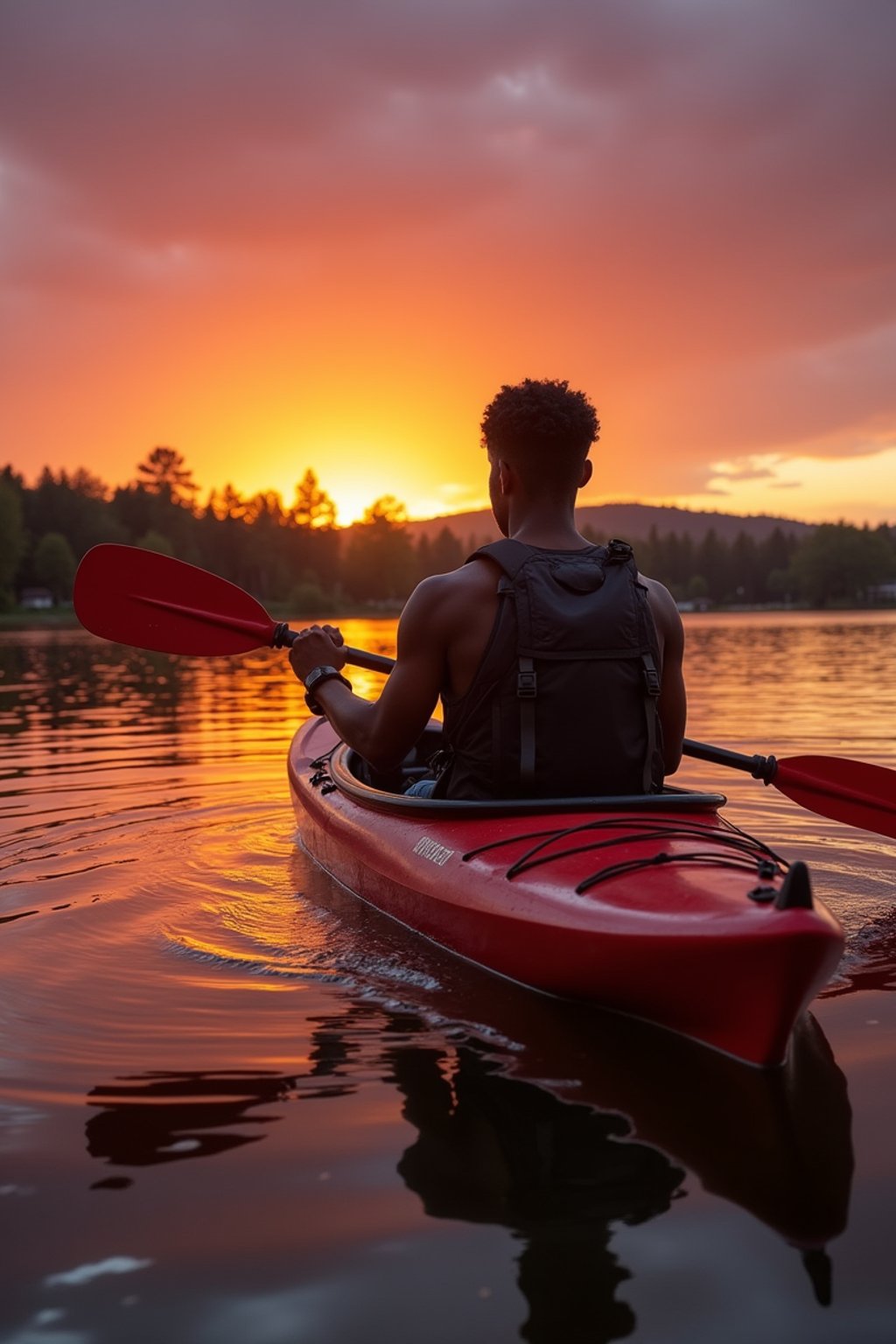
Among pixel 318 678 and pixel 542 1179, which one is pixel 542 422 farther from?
pixel 542 1179

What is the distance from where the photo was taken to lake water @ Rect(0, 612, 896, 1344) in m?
1.81

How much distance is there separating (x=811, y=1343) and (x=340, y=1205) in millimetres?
855

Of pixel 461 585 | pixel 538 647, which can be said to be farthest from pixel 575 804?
pixel 461 585

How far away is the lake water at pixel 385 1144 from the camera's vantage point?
71.2 inches

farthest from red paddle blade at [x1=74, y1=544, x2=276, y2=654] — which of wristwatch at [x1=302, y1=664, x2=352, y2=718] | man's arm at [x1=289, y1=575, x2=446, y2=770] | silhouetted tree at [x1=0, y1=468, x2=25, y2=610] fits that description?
silhouetted tree at [x1=0, y1=468, x2=25, y2=610]

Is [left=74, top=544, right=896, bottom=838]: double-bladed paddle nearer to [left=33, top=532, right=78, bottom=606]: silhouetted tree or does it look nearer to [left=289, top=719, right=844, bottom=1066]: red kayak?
[left=289, top=719, right=844, bottom=1066]: red kayak

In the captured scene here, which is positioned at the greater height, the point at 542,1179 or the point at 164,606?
the point at 164,606

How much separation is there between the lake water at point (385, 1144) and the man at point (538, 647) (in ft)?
2.29

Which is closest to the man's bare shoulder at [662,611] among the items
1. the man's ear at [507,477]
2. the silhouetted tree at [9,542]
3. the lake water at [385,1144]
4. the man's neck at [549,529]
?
the man's neck at [549,529]

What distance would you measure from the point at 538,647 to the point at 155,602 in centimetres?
275

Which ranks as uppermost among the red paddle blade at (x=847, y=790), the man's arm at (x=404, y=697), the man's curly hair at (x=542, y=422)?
the man's curly hair at (x=542, y=422)

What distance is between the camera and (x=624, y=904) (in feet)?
9.02

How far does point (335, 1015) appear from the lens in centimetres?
315

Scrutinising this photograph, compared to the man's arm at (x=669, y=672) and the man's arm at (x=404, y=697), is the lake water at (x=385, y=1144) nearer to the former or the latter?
the man's arm at (x=404, y=697)
